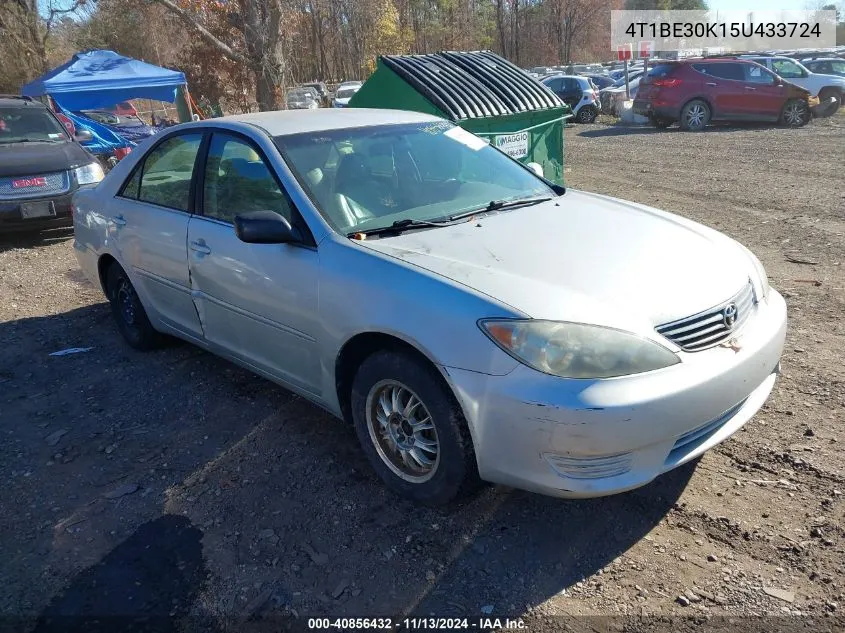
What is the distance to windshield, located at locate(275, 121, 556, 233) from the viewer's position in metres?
3.46

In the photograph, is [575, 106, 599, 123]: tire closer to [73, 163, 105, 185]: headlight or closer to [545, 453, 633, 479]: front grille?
[73, 163, 105, 185]: headlight

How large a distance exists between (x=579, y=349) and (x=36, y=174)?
27.2 feet

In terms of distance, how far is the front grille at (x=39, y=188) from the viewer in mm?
8414

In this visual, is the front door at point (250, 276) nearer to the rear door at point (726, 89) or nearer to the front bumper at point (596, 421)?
the front bumper at point (596, 421)

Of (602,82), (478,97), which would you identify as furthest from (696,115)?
(478,97)

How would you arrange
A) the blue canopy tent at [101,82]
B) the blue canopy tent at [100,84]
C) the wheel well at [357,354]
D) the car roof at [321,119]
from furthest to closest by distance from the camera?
the blue canopy tent at [101,82] < the blue canopy tent at [100,84] < the car roof at [321,119] < the wheel well at [357,354]

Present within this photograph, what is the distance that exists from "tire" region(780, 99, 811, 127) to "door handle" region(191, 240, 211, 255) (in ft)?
57.6

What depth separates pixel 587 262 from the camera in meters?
2.97

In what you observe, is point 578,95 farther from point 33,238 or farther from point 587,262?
point 587,262

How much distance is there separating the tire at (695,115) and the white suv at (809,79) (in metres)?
2.57

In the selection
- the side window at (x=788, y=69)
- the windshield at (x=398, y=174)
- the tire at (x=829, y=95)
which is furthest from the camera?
the tire at (x=829, y=95)

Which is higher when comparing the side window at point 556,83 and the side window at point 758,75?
the side window at point 556,83

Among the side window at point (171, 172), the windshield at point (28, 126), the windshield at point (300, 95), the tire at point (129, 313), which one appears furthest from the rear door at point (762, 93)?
the tire at point (129, 313)

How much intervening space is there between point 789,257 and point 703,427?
431 cm
